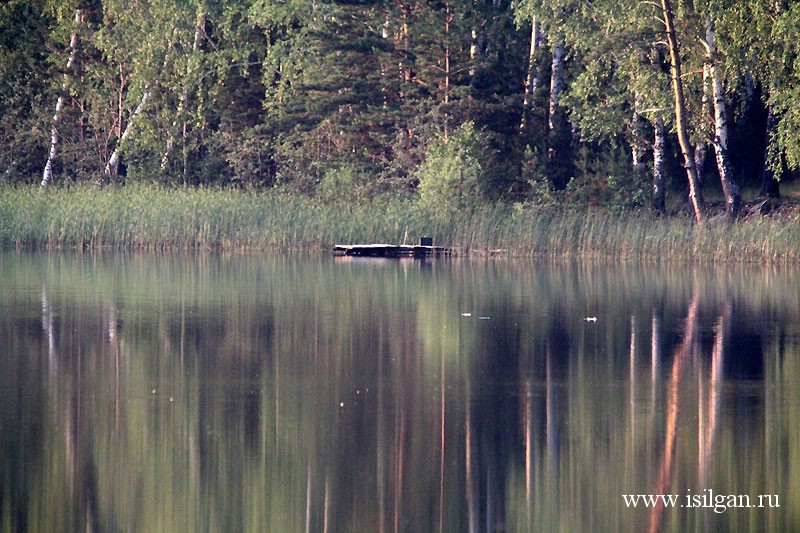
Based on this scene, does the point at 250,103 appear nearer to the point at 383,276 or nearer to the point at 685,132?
the point at 685,132

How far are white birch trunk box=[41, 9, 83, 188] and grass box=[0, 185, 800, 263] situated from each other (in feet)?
20.8

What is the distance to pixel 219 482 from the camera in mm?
7961

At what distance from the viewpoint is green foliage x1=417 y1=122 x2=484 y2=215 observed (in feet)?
109

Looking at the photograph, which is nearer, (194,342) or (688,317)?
(194,342)

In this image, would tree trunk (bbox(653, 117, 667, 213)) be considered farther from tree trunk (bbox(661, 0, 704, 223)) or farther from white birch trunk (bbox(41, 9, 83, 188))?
white birch trunk (bbox(41, 9, 83, 188))

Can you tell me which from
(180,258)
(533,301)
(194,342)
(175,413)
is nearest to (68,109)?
(180,258)

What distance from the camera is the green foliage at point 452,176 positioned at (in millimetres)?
33094

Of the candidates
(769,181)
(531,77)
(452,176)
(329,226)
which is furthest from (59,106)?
(769,181)

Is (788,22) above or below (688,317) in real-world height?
above

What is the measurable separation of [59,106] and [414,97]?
39.2 ft

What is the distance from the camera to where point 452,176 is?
33281mm

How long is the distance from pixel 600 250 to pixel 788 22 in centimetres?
614

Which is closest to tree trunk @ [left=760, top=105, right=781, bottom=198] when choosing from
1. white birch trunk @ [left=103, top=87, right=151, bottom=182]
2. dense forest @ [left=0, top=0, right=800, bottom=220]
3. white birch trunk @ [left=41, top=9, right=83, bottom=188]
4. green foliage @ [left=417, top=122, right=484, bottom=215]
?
dense forest @ [left=0, top=0, right=800, bottom=220]

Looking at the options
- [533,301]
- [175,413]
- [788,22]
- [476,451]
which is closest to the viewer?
[476,451]
